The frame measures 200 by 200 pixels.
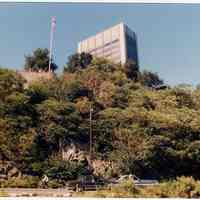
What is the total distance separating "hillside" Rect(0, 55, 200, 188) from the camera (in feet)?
88.8

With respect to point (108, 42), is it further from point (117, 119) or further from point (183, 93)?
point (117, 119)

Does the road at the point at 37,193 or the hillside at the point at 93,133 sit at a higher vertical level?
the hillside at the point at 93,133

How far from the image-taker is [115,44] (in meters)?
70.7

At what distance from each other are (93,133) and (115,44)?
4246cm

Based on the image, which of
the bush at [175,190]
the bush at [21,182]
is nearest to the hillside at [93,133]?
the bush at [21,182]

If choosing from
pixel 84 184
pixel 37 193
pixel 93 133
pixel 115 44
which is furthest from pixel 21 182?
pixel 115 44

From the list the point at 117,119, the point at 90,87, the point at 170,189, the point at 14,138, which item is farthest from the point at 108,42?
the point at 170,189

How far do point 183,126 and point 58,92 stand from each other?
39.1 feet

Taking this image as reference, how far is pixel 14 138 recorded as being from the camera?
89.2 ft

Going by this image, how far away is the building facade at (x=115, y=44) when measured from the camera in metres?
68.4

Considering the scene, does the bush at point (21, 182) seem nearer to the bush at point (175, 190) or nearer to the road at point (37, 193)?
the road at point (37, 193)

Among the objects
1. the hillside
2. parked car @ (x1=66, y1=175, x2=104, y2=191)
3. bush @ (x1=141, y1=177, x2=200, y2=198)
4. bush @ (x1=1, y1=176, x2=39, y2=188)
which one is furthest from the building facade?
bush @ (x1=141, y1=177, x2=200, y2=198)

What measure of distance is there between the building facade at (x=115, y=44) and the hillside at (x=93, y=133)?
34.0m

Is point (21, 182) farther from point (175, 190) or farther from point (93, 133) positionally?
point (175, 190)
